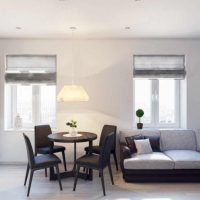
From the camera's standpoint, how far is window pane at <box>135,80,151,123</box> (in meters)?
6.11

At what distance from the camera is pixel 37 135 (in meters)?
5.34

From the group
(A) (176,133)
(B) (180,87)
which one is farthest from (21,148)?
(B) (180,87)

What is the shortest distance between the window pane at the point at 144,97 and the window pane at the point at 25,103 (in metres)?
2.39

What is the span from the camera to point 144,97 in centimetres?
612

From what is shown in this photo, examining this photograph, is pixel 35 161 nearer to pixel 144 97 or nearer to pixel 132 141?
pixel 132 141

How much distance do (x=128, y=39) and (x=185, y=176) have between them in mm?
2993

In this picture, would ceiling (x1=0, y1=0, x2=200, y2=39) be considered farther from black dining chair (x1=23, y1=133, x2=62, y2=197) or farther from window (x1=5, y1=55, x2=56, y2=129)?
black dining chair (x1=23, y1=133, x2=62, y2=197)

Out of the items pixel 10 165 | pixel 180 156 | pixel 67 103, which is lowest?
pixel 10 165

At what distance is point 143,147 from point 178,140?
884 millimetres

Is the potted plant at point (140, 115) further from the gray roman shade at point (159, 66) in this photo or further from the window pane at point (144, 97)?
the gray roman shade at point (159, 66)

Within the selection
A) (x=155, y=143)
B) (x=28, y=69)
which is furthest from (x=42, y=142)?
(x=155, y=143)

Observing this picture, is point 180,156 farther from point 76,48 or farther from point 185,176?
point 76,48

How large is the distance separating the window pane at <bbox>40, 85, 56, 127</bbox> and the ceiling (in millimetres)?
1185

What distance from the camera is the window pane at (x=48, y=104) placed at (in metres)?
6.09
